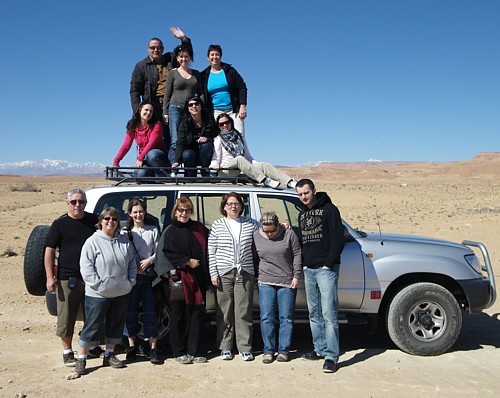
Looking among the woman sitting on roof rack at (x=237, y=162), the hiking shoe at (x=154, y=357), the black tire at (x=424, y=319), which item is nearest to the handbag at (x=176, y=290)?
the hiking shoe at (x=154, y=357)

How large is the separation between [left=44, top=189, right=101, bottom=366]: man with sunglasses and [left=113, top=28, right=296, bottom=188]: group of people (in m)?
1.10

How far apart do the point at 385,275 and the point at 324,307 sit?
0.82m

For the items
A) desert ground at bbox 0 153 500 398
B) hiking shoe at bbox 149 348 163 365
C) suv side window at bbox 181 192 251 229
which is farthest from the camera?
suv side window at bbox 181 192 251 229

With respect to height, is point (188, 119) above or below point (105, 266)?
above

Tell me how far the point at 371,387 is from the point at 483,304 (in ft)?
6.07

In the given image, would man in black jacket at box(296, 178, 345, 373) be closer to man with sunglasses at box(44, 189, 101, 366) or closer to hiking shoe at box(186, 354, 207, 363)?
hiking shoe at box(186, 354, 207, 363)

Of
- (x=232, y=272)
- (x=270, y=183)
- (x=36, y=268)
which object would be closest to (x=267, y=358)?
(x=232, y=272)

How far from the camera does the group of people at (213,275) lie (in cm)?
513

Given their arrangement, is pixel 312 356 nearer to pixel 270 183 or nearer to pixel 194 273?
pixel 194 273

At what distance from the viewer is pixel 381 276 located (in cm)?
566

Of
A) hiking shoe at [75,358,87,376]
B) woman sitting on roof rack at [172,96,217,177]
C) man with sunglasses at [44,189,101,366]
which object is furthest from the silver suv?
hiking shoe at [75,358,87,376]

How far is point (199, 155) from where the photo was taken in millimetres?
6777

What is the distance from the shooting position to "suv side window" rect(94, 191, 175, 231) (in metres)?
5.64

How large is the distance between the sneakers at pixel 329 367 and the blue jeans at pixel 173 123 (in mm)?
3203
